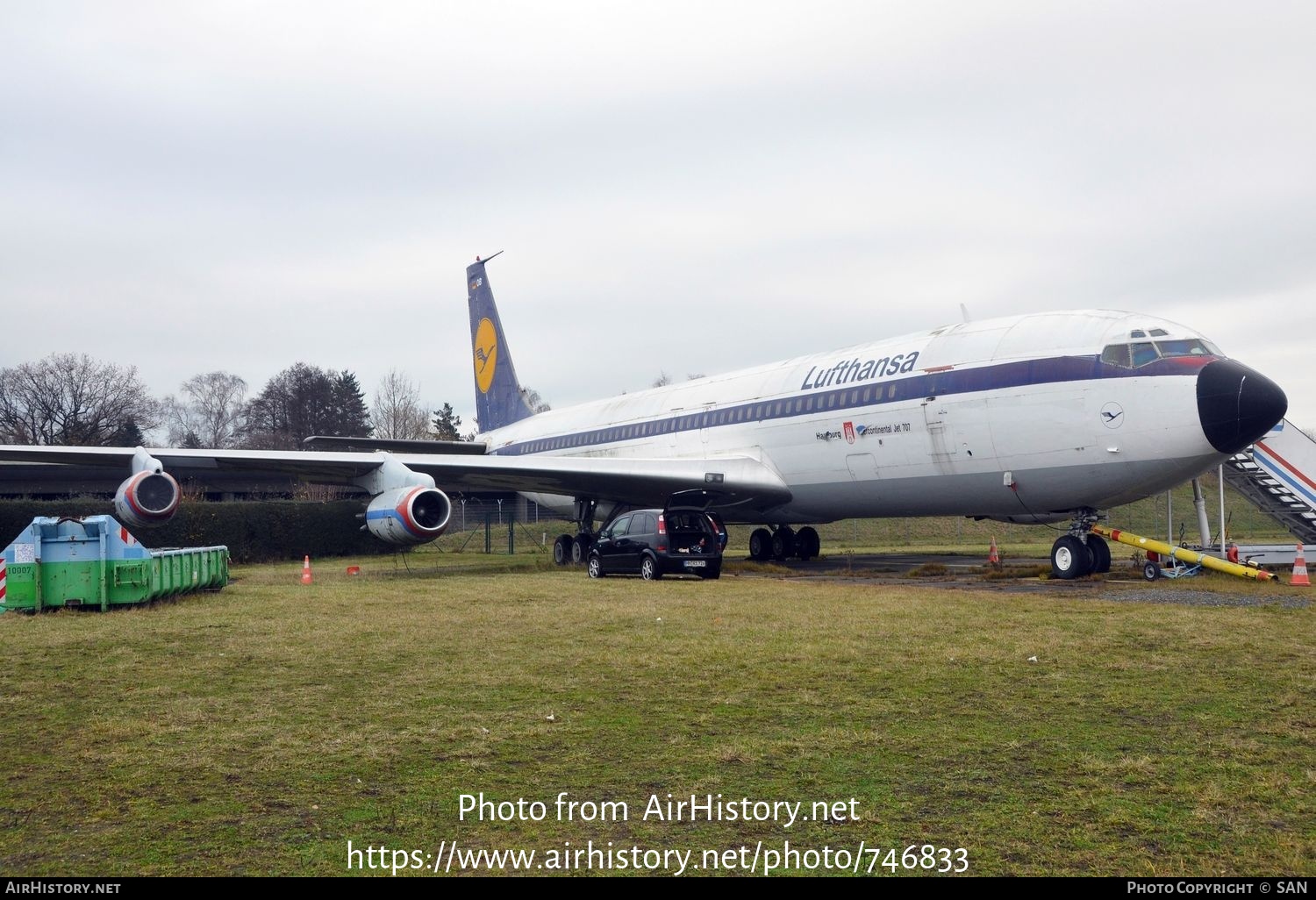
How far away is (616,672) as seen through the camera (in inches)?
327

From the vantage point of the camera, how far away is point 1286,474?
61.5 ft

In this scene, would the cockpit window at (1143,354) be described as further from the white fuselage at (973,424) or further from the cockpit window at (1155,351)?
the white fuselage at (973,424)

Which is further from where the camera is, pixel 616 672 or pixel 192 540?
pixel 192 540

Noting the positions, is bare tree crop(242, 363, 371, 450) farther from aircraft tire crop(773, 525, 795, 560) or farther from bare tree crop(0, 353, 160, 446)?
aircraft tire crop(773, 525, 795, 560)

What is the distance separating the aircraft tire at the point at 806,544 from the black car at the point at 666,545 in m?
7.32

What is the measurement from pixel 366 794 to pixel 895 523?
42.1m

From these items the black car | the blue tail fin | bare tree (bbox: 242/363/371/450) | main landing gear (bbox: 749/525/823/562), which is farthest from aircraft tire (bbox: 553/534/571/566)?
bare tree (bbox: 242/363/371/450)

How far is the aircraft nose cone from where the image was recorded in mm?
14180

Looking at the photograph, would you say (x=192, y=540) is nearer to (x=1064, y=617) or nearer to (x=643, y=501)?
(x=643, y=501)

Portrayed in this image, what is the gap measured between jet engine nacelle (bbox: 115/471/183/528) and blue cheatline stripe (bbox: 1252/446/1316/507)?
1932 cm

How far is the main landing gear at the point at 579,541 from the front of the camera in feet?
82.3

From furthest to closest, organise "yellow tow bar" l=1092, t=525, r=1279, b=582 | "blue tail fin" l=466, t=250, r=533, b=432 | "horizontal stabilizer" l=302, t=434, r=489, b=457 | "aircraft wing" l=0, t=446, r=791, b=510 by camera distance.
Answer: "blue tail fin" l=466, t=250, r=533, b=432
"horizontal stabilizer" l=302, t=434, r=489, b=457
"aircraft wing" l=0, t=446, r=791, b=510
"yellow tow bar" l=1092, t=525, r=1279, b=582

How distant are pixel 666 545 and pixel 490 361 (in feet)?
56.8

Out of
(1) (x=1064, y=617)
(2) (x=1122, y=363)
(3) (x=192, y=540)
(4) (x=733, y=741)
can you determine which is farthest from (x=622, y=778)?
(3) (x=192, y=540)
